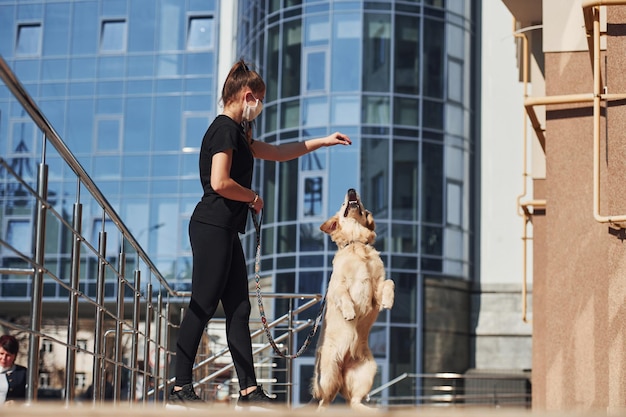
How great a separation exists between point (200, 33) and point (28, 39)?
20.1ft

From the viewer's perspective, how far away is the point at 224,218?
6.13 metres

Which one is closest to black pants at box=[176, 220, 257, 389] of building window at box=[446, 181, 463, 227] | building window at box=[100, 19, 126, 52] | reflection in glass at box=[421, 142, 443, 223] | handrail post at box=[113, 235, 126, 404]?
handrail post at box=[113, 235, 126, 404]

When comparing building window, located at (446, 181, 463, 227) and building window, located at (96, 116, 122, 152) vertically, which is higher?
building window, located at (96, 116, 122, 152)

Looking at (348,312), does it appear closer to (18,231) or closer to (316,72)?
(316,72)

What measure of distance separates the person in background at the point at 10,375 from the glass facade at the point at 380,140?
73.4ft

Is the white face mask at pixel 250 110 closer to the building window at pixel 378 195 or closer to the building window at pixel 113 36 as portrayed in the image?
the building window at pixel 378 195

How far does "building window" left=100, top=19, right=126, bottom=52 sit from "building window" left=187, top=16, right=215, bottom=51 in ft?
7.48

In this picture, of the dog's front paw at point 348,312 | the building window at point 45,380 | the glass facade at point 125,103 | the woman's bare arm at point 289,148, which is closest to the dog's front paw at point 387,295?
the dog's front paw at point 348,312

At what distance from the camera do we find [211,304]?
6133 mm

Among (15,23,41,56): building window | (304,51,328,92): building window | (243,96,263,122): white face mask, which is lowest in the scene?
(243,96,263,122): white face mask

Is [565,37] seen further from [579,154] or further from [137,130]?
[137,130]

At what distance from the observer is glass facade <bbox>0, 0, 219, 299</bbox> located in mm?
37188

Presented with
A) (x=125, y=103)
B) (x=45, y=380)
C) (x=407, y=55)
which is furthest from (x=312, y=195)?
(x=45, y=380)

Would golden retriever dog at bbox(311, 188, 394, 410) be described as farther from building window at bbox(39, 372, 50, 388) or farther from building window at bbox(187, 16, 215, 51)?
building window at bbox(39, 372, 50, 388)
